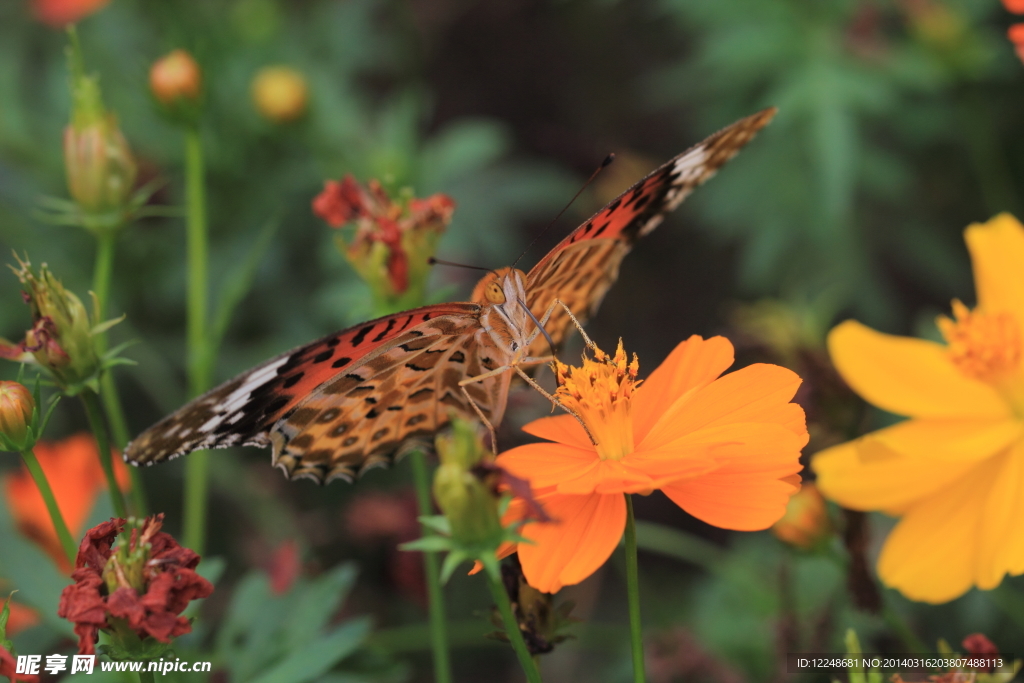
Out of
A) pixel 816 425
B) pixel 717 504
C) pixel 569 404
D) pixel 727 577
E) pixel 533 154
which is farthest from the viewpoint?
pixel 533 154

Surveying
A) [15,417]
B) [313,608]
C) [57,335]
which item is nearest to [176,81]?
[57,335]

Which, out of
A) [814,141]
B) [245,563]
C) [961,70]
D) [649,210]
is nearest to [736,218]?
[814,141]

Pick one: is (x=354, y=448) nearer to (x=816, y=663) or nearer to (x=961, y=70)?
(x=816, y=663)

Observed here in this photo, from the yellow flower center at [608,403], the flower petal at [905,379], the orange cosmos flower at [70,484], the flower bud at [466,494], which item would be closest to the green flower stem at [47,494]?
the flower bud at [466,494]

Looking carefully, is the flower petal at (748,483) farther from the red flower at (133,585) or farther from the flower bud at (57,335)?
the flower bud at (57,335)

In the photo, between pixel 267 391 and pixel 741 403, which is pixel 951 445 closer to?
pixel 741 403

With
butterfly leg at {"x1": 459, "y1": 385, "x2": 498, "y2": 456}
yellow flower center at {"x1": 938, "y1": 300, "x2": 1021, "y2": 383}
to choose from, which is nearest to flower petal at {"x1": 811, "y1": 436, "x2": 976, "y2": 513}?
yellow flower center at {"x1": 938, "y1": 300, "x2": 1021, "y2": 383}
